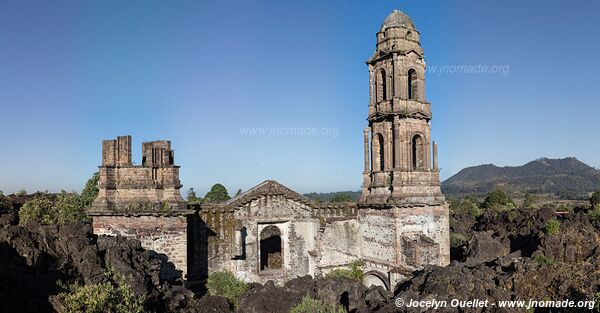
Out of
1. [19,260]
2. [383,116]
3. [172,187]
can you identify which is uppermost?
[383,116]

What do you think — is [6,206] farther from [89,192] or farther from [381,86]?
[381,86]

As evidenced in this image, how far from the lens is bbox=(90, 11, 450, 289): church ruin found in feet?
67.1

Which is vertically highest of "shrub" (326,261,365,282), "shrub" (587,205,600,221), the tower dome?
the tower dome

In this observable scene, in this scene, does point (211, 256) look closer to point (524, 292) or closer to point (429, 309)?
point (429, 309)

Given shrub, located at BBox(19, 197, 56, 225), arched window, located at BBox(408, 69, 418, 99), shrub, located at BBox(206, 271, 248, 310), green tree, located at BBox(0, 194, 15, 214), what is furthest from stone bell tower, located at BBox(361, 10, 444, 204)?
green tree, located at BBox(0, 194, 15, 214)

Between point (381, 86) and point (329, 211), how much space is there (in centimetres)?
730

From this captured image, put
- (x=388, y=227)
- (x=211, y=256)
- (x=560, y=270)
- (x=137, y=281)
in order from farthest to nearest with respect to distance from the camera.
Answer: (x=388, y=227) < (x=211, y=256) < (x=560, y=270) < (x=137, y=281)

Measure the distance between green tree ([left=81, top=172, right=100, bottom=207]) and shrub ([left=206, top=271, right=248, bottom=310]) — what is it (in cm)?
1554

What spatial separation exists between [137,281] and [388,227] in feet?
42.4

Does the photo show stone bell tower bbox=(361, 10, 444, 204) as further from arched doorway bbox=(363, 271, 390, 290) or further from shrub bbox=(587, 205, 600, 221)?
shrub bbox=(587, 205, 600, 221)

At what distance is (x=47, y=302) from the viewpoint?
13578mm

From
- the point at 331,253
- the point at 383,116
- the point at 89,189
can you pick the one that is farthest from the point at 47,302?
the point at 89,189


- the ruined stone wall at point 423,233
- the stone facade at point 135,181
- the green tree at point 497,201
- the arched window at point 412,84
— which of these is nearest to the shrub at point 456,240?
the ruined stone wall at point 423,233

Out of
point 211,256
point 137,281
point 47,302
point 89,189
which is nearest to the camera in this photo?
point 47,302
